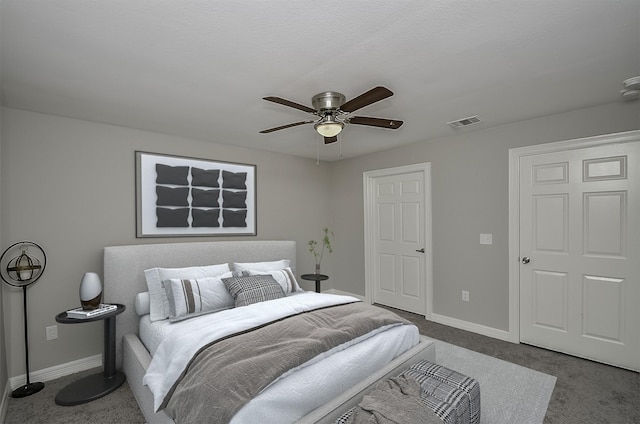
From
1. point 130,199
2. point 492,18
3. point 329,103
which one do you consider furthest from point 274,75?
point 130,199

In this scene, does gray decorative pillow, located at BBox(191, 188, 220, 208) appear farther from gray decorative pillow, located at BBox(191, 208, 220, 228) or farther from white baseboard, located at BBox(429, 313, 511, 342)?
white baseboard, located at BBox(429, 313, 511, 342)

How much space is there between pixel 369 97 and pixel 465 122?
182 centimetres

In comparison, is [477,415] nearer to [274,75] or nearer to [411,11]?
[411,11]

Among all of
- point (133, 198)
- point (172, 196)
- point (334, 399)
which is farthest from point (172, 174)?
point (334, 399)

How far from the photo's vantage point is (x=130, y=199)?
10.5ft

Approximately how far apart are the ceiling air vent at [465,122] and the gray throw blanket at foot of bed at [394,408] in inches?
102

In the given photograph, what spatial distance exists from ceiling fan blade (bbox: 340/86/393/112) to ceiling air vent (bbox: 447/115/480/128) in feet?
5.32

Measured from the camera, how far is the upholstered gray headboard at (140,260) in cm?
288

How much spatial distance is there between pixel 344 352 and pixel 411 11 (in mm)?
2003

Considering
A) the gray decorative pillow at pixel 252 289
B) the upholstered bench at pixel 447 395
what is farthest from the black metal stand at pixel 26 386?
the upholstered bench at pixel 447 395

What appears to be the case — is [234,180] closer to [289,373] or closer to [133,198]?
[133,198]

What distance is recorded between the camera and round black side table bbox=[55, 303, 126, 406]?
2377mm

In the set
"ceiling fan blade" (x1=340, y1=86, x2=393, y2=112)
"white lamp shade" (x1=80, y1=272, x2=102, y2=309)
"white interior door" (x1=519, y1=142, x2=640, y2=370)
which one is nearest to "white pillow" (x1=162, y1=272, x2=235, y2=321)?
"white lamp shade" (x1=80, y1=272, x2=102, y2=309)

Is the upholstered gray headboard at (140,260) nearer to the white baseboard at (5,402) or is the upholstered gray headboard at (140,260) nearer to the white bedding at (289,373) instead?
the white bedding at (289,373)
